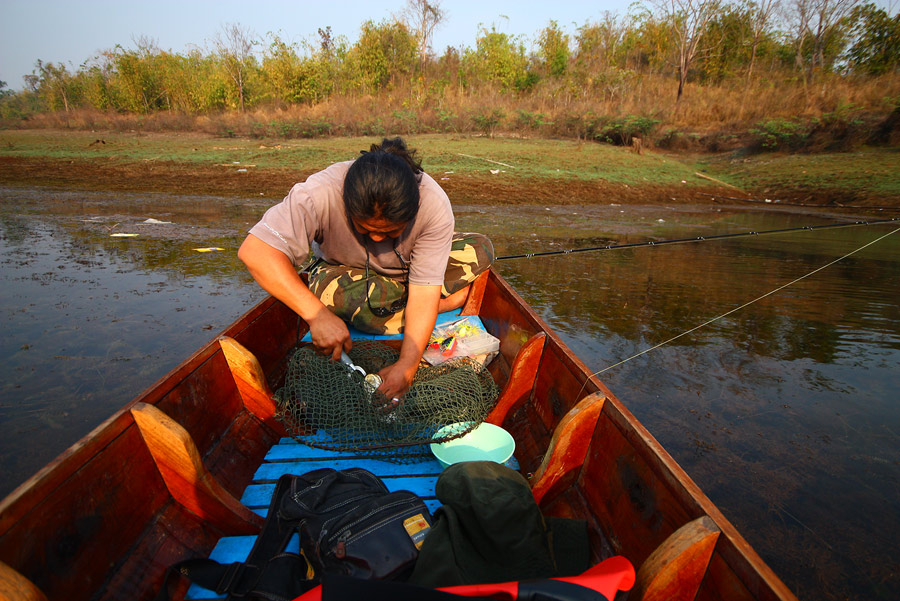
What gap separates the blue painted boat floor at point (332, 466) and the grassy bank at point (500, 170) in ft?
35.3

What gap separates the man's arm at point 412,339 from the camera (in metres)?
2.47

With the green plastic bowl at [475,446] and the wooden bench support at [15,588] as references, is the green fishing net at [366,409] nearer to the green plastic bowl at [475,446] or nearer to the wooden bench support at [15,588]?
the green plastic bowl at [475,446]

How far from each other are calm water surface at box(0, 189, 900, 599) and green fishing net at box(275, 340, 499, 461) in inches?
64.5

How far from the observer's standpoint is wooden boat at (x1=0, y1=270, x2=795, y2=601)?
4.07ft

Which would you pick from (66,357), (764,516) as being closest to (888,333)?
(764,516)

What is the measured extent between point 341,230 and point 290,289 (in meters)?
0.65

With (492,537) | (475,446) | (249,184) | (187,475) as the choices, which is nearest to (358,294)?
(475,446)

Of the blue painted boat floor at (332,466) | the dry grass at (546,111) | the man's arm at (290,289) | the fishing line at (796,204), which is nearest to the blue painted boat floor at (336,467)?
the blue painted boat floor at (332,466)

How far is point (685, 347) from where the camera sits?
449cm

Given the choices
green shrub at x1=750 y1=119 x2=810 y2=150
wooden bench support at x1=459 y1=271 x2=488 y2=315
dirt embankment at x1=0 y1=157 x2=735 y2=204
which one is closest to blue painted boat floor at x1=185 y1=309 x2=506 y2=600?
wooden bench support at x1=459 y1=271 x2=488 y2=315

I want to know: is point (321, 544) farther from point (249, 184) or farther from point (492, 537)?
point (249, 184)

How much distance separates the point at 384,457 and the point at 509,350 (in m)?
1.27

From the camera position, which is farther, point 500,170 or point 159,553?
point 500,170

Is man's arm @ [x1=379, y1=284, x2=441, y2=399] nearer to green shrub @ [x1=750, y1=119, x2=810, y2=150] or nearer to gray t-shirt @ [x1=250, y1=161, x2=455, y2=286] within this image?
gray t-shirt @ [x1=250, y1=161, x2=455, y2=286]
